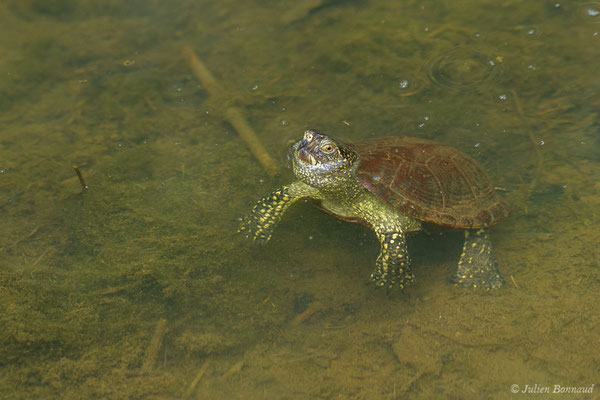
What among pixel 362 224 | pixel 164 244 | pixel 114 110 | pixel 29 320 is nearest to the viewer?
pixel 29 320

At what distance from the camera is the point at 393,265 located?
3.34 m

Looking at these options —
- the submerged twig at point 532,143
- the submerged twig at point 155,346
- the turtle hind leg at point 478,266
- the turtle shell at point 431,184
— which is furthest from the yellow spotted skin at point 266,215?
the submerged twig at point 532,143

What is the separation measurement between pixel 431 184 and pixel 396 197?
0.33 metres

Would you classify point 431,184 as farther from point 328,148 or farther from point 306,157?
point 306,157

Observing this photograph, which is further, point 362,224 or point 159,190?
point 159,190

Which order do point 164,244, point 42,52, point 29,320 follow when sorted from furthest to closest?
point 42,52, point 164,244, point 29,320

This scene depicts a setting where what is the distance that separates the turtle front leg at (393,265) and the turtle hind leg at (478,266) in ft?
1.38

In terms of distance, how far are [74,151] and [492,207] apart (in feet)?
12.5

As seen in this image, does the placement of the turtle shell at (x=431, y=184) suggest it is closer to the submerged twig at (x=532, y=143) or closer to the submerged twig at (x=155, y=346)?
the submerged twig at (x=532, y=143)

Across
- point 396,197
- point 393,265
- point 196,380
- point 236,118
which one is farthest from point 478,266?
point 236,118

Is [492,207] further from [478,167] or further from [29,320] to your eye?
[29,320]

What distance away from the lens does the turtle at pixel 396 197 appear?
11.1ft

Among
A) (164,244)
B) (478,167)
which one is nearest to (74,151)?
(164,244)

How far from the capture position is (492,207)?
3.58 m
